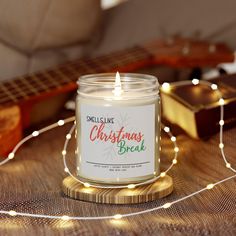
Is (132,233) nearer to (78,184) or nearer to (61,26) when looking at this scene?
(78,184)

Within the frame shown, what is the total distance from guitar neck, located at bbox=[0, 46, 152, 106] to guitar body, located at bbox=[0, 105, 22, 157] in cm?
3

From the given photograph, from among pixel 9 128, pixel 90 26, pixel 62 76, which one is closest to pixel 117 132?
pixel 9 128

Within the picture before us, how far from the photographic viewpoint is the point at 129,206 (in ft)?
2.04

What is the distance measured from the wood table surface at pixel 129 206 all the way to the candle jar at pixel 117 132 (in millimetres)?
37

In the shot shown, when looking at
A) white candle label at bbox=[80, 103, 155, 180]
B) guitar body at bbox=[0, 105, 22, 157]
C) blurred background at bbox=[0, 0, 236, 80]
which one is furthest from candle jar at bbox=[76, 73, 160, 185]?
blurred background at bbox=[0, 0, 236, 80]

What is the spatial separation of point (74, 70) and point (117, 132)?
46 cm

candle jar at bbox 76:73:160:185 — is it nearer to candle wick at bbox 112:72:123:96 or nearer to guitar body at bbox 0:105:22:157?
candle wick at bbox 112:72:123:96

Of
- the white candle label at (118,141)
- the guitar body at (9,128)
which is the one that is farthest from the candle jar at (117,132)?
the guitar body at (9,128)

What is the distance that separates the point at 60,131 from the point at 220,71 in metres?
0.36

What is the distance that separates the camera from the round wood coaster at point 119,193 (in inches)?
24.6

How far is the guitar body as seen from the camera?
85 cm

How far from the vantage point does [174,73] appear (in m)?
1.21

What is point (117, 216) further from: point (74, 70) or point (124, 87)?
point (74, 70)

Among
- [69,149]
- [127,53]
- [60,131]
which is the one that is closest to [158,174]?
[69,149]
